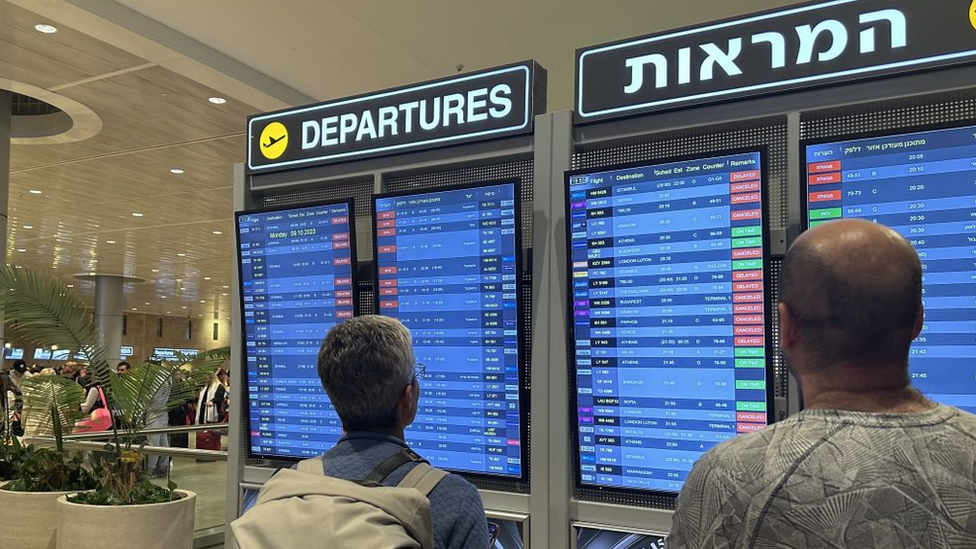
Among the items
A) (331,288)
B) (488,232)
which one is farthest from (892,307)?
(331,288)

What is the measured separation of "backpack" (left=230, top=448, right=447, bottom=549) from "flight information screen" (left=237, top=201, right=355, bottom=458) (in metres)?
1.54

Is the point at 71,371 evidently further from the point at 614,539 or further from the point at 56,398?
the point at 614,539

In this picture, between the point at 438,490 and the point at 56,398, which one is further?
the point at 56,398

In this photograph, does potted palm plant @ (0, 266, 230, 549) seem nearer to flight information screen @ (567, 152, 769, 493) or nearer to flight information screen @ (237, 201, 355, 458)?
flight information screen @ (237, 201, 355, 458)

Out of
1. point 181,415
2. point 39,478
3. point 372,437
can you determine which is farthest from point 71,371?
point 372,437

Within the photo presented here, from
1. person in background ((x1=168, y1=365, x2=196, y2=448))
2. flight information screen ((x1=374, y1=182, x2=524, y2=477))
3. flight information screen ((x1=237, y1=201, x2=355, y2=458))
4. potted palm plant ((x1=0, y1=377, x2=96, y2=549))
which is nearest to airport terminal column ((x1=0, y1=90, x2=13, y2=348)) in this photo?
person in background ((x1=168, y1=365, x2=196, y2=448))

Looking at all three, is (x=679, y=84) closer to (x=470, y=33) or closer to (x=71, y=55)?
(x=470, y=33)

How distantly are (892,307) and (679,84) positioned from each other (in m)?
1.62

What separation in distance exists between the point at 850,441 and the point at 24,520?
489 centimetres

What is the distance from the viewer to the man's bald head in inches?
42.8

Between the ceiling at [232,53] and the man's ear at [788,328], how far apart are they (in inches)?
192

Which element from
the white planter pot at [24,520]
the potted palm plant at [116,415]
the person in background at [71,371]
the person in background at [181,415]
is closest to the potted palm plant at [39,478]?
the white planter pot at [24,520]

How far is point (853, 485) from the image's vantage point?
41.5 inches

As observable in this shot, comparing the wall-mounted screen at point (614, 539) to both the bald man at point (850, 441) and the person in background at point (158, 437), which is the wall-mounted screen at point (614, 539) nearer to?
the bald man at point (850, 441)
